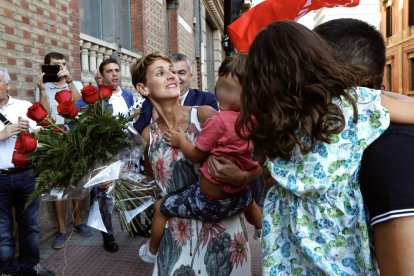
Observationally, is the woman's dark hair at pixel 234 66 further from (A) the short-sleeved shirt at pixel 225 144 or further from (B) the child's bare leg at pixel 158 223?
(B) the child's bare leg at pixel 158 223

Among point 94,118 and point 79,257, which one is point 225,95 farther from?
point 79,257

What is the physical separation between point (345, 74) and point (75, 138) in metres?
1.39

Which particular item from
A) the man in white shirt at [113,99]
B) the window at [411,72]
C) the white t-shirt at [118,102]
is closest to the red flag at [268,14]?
the man in white shirt at [113,99]

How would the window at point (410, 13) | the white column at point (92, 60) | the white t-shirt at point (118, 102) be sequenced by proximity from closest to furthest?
the white t-shirt at point (118, 102) → the white column at point (92, 60) → the window at point (410, 13)

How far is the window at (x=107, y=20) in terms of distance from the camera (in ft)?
23.6

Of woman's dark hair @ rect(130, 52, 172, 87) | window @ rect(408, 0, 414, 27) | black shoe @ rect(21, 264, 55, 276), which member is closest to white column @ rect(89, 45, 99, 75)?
black shoe @ rect(21, 264, 55, 276)

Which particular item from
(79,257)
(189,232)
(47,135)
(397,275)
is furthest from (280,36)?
(79,257)

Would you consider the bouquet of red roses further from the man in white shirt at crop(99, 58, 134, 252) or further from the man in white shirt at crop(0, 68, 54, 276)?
the man in white shirt at crop(99, 58, 134, 252)

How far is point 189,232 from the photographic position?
2.15 metres

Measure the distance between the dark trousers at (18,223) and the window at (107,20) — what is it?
11.9 ft

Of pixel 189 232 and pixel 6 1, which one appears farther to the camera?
pixel 6 1

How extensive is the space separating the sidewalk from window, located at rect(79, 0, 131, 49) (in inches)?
137

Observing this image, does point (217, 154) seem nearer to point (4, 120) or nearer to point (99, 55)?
point (4, 120)

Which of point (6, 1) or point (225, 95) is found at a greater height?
point (6, 1)
